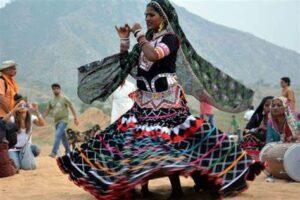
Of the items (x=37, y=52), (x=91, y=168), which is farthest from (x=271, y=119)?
(x=37, y=52)

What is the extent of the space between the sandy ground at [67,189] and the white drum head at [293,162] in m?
0.15

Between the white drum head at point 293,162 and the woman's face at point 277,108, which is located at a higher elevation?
the woman's face at point 277,108

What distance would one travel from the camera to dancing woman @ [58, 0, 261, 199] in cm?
532

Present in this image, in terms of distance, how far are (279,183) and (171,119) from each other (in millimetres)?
2499

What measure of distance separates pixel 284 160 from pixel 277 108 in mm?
1238

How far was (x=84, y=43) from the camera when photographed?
160 m

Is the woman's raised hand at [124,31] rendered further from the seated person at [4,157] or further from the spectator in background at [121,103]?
the spectator in background at [121,103]

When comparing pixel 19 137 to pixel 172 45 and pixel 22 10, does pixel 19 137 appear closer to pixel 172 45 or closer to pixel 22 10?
pixel 172 45

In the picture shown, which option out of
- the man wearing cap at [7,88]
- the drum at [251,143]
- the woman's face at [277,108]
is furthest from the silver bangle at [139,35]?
the drum at [251,143]

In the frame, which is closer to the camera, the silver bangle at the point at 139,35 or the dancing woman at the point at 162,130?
the dancing woman at the point at 162,130

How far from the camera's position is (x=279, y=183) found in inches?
297

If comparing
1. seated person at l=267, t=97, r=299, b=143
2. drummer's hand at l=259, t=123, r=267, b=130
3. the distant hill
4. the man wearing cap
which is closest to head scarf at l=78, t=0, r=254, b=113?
seated person at l=267, t=97, r=299, b=143

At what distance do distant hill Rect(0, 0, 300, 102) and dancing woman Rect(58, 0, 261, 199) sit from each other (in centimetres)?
12383

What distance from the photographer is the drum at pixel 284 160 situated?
7605 mm
